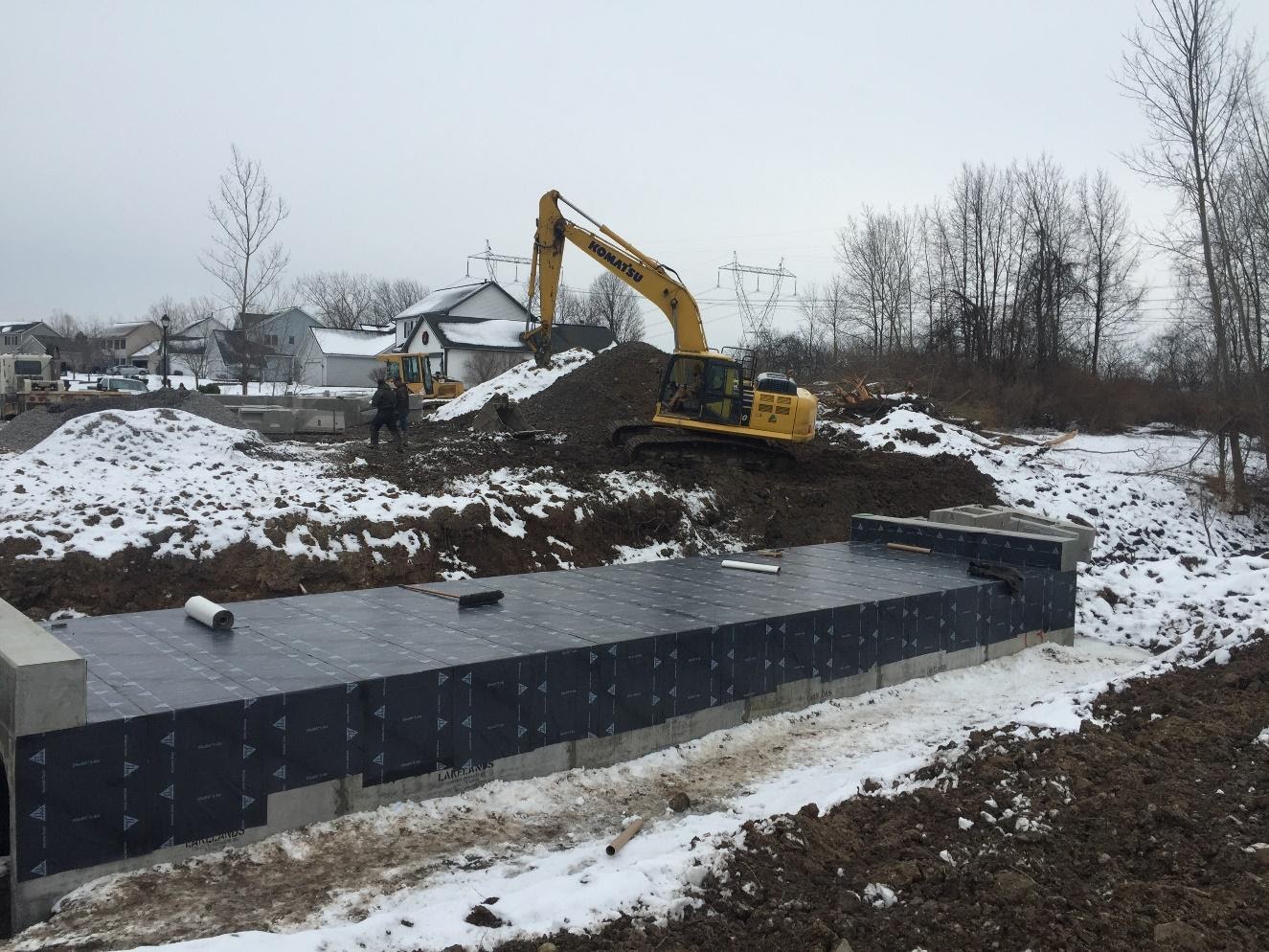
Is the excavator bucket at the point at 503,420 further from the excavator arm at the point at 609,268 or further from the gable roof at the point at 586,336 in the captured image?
the gable roof at the point at 586,336

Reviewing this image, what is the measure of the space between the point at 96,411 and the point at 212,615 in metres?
14.0

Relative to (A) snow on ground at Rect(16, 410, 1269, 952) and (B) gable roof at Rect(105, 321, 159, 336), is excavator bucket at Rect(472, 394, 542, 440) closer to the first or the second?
(A) snow on ground at Rect(16, 410, 1269, 952)

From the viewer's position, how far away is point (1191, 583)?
1386cm

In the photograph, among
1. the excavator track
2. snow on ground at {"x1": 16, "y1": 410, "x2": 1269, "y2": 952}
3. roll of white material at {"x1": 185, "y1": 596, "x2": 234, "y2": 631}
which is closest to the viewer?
snow on ground at {"x1": 16, "y1": 410, "x2": 1269, "y2": 952}

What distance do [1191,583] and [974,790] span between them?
9.27 m

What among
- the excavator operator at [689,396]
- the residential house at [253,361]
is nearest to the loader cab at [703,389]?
the excavator operator at [689,396]

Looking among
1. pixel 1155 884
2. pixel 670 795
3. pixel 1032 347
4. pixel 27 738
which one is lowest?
pixel 670 795

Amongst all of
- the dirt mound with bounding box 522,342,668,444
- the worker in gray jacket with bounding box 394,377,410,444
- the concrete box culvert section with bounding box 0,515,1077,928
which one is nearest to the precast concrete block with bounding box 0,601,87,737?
the concrete box culvert section with bounding box 0,515,1077,928

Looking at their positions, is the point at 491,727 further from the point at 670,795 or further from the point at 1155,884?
the point at 1155,884

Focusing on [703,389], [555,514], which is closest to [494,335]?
[703,389]

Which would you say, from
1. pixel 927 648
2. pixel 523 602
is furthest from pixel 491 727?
pixel 927 648

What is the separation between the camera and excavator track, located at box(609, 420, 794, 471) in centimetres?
1986

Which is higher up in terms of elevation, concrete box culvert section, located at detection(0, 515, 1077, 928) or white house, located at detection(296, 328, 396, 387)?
white house, located at detection(296, 328, 396, 387)

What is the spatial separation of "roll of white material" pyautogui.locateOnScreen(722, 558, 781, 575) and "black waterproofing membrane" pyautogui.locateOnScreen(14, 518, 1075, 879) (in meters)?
0.13
